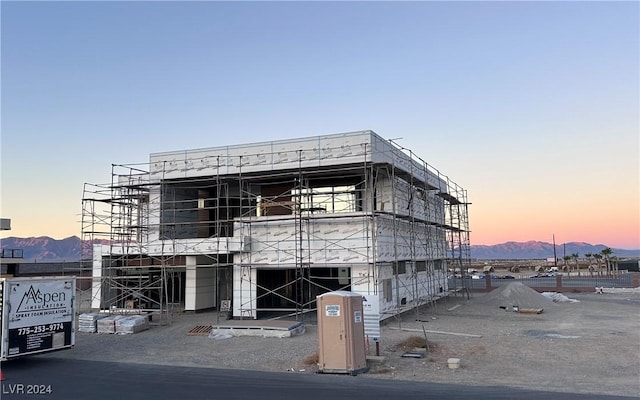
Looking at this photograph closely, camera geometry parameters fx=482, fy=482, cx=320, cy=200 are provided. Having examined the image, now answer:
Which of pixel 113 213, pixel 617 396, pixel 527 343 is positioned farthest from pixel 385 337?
pixel 113 213

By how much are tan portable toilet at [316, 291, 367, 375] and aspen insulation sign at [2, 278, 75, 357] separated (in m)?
8.23

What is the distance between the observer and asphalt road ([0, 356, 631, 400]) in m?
9.97

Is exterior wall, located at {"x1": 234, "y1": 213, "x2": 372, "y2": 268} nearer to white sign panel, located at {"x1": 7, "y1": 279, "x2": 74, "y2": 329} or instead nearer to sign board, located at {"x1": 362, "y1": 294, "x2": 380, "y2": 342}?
sign board, located at {"x1": 362, "y1": 294, "x2": 380, "y2": 342}

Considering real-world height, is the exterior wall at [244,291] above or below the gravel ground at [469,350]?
above

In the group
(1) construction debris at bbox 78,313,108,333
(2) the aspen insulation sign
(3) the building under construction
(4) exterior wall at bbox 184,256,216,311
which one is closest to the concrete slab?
(3) the building under construction

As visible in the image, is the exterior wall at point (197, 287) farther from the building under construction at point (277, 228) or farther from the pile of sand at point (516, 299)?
the pile of sand at point (516, 299)

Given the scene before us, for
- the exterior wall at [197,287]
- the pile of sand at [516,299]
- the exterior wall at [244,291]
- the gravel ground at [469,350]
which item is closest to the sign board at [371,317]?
the gravel ground at [469,350]

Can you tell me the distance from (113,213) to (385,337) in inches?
743

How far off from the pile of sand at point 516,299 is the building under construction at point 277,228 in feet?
11.6

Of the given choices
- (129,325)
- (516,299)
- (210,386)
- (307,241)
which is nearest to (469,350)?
(210,386)

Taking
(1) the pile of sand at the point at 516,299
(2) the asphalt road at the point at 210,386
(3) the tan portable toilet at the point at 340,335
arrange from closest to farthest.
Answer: (2) the asphalt road at the point at 210,386, (3) the tan portable toilet at the point at 340,335, (1) the pile of sand at the point at 516,299

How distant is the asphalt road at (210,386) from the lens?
997cm

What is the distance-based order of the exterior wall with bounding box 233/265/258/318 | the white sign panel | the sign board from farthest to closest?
1. the exterior wall with bounding box 233/265/258/318
2. the sign board
3. the white sign panel

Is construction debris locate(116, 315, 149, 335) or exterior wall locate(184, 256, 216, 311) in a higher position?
exterior wall locate(184, 256, 216, 311)
